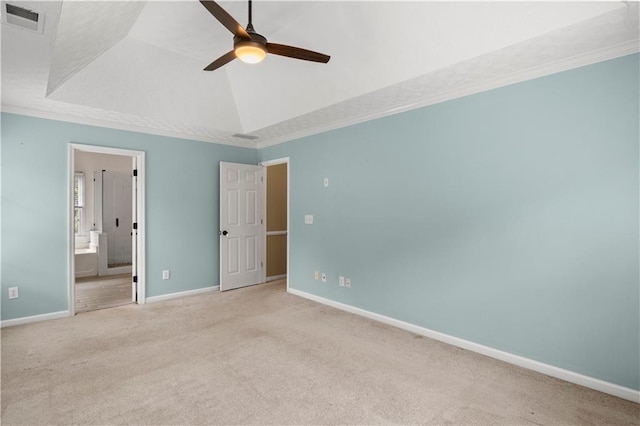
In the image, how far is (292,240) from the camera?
5.20m

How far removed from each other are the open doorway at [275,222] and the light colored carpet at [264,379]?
221 cm

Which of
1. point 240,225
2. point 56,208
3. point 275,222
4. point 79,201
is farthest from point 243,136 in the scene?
point 79,201

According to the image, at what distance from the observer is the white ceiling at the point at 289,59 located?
2.29m

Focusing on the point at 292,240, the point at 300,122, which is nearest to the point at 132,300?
the point at 292,240

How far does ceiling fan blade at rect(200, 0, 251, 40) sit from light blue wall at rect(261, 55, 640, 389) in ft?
6.92

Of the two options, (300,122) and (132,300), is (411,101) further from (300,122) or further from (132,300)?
(132,300)

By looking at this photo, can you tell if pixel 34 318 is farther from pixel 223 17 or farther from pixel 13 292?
pixel 223 17

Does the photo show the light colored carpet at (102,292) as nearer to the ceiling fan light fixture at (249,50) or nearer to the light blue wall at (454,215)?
the light blue wall at (454,215)

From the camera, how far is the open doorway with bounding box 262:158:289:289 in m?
5.96

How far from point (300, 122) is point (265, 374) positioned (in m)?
3.08

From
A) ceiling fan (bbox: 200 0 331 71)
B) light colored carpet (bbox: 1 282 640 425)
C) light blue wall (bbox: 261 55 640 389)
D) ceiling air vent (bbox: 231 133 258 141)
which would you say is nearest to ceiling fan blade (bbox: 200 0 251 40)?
ceiling fan (bbox: 200 0 331 71)

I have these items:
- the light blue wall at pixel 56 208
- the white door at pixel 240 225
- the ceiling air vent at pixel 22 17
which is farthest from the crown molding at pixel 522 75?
the ceiling air vent at pixel 22 17

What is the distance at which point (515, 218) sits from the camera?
9.34ft

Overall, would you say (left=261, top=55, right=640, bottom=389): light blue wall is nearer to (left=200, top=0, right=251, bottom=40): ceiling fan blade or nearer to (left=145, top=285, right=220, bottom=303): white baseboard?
(left=200, top=0, right=251, bottom=40): ceiling fan blade
